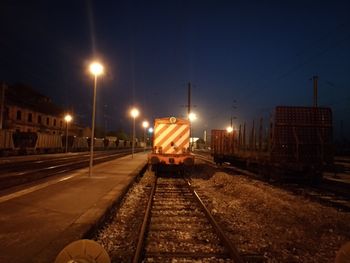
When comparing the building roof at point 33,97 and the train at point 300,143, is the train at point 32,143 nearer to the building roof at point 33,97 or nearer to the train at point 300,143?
the building roof at point 33,97

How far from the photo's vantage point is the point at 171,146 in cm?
1753

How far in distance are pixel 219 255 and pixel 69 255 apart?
8.24 feet

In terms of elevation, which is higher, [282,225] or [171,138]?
[171,138]

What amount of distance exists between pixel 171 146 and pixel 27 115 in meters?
52.1

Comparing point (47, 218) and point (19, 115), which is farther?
point (19, 115)

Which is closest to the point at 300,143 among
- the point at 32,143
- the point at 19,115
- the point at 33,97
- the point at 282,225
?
the point at 282,225

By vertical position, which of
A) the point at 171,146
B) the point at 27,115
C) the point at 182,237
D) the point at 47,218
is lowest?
the point at 182,237

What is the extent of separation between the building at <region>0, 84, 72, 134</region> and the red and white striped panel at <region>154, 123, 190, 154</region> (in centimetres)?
3453

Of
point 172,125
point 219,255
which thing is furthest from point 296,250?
point 172,125

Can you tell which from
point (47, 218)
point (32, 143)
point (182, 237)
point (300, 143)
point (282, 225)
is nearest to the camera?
point (182, 237)

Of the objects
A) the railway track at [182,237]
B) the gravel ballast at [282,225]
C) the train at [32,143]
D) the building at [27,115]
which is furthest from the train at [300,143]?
the building at [27,115]

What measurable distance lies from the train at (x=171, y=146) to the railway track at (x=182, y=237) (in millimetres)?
7237

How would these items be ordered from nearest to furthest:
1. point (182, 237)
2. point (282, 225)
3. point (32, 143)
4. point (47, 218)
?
point (182, 237) → point (47, 218) → point (282, 225) → point (32, 143)

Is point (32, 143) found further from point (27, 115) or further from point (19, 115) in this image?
point (27, 115)
